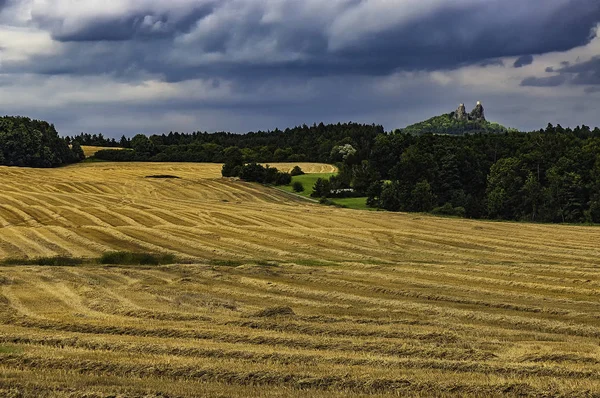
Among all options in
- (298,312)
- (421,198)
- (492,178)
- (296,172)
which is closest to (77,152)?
(296,172)

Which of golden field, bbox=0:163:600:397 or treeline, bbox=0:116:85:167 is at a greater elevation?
treeline, bbox=0:116:85:167

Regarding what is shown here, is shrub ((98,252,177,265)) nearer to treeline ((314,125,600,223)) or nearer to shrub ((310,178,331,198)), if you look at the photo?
treeline ((314,125,600,223))

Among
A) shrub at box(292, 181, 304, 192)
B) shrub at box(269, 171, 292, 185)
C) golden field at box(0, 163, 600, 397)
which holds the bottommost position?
golden field at box(0, 163, 600, 397)

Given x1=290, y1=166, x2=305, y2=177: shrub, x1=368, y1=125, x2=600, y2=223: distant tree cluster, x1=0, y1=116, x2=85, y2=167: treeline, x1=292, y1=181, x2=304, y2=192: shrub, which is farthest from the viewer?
x1=0, y1=116, x2=85, y2=167: treeline

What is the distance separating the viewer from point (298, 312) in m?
26.0

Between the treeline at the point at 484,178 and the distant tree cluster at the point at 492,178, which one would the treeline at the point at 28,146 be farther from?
the distant tree cluster at the point at 492,178

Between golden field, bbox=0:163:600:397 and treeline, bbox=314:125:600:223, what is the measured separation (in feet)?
154

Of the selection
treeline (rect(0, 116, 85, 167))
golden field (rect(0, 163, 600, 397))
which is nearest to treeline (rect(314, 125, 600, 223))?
golden field (rect(0, 163, 600, 397))

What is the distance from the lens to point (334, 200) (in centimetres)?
11125

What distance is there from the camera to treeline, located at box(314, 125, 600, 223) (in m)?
111

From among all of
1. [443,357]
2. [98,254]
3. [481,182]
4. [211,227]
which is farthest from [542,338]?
[481,182]

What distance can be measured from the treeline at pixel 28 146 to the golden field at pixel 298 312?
331 ft

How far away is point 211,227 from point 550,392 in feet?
157

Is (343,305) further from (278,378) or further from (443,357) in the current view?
(278,378)
